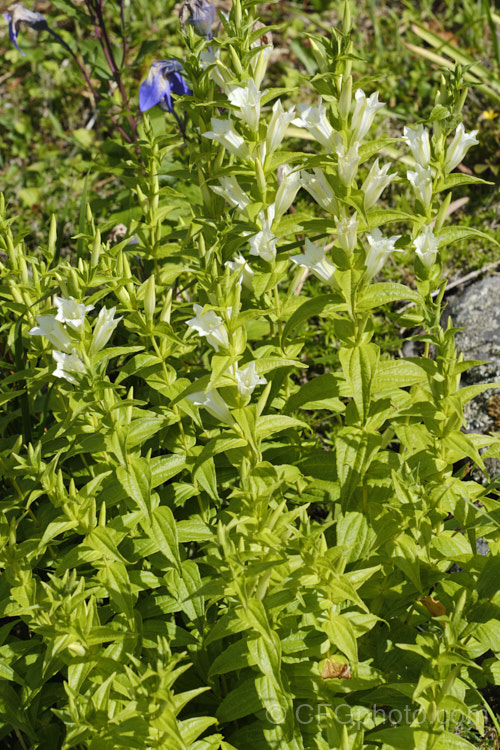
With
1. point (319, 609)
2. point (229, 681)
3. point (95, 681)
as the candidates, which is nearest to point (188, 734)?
point (95, 681)

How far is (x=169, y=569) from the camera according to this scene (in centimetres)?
243

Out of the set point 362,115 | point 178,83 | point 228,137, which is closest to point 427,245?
point 362,115

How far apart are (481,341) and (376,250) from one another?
5.89ft

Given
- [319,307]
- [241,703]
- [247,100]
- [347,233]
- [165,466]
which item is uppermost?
[247,100]

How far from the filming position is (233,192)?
8.14 feet

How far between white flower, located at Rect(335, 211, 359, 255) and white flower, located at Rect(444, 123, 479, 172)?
0.44 meters

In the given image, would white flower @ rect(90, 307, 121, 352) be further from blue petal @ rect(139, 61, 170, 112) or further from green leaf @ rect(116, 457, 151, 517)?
blue petal @ rect(139, 61, 170, 112)

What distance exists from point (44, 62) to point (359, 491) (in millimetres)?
5932

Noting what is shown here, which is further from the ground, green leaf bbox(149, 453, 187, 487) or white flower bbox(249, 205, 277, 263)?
white flower bbox(249, 205, 277, 263)

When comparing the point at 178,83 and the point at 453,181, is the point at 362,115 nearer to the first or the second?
the point at 453,181

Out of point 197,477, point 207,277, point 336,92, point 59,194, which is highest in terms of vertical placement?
point 336,92

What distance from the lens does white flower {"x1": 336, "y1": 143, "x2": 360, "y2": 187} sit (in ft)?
7.13

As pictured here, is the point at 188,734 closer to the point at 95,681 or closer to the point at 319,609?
the point at 95,681

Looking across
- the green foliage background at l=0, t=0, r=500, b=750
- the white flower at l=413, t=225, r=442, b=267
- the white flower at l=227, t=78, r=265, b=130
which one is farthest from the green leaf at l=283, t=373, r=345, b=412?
the white flower at l=227, t=78, r=265, b=130
